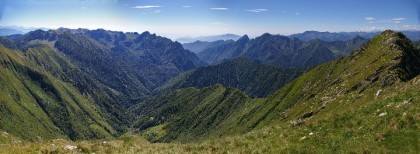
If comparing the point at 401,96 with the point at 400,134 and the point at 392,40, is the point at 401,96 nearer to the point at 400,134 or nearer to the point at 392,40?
the point at 400,134

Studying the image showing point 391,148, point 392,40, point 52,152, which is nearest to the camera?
point 391,148

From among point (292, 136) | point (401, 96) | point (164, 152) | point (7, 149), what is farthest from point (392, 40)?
point (7, 149)

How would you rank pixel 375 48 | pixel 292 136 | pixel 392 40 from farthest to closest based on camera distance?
1. pixel 375 48
2. pixel 392 40
3. pixel 292 136

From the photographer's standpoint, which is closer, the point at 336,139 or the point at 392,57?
the point at 336,139

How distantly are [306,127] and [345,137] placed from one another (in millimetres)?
5539

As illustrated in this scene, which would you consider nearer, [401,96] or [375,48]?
[401,96]

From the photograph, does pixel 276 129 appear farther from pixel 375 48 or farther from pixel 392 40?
pixel 375 48

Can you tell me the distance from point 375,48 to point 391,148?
119669mm

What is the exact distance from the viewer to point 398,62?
326 ft

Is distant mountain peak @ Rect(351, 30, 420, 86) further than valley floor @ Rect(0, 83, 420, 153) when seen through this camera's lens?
Yes

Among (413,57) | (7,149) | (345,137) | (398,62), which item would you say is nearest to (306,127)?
(345,137)

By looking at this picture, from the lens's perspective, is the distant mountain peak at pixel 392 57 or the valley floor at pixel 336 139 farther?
the distant mountain peak at pixel 392 57

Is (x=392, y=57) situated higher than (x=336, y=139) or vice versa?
(x=336, y=139)

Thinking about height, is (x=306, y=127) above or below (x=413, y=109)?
below
